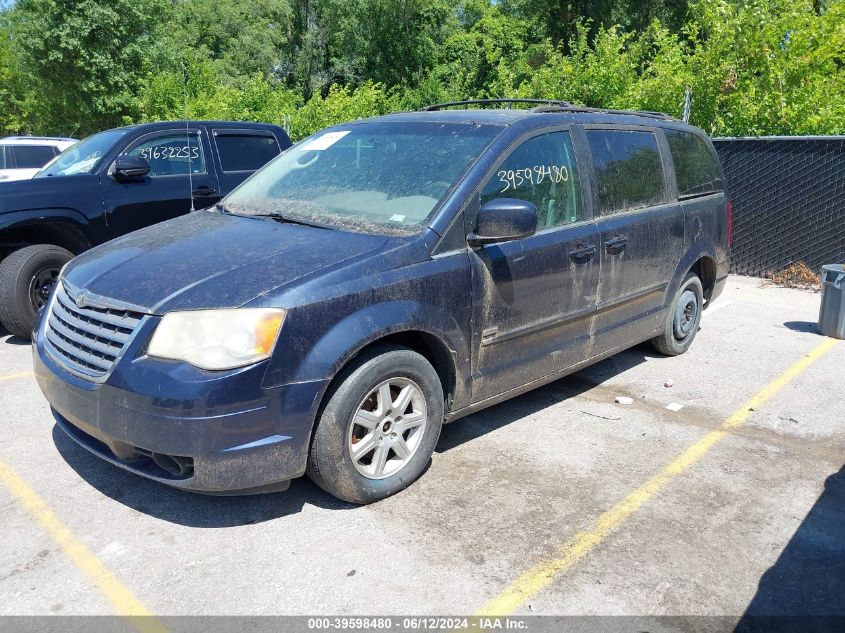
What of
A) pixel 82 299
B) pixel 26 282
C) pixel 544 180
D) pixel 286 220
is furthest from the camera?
pixel 26 282

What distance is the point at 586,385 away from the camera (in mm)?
5551

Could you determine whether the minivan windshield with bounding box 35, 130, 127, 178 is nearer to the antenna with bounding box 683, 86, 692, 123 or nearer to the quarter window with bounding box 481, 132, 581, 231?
the quarter window with bounding box 481, 132, 581, 231

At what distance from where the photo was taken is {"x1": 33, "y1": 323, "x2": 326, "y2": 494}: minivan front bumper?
2994mm

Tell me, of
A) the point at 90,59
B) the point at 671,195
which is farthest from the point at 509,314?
the point at 90,59

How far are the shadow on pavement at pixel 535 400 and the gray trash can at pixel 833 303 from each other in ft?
6.65

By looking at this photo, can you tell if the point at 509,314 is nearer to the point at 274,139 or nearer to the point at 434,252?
the point at 434,252

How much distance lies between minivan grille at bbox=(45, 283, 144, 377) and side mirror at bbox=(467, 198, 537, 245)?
5.72ft

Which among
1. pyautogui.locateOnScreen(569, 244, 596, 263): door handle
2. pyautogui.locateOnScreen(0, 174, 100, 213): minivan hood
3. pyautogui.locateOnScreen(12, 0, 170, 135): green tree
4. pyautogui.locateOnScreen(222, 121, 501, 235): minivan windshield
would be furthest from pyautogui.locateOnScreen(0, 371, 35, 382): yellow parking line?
pyautogui.locateOnScreen(12, 0, 170, 135): green tree

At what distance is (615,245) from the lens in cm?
479

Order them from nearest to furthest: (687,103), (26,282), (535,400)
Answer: (535,400) → (26,282) → (687,103)

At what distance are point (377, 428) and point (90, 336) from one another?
1416 millimetres

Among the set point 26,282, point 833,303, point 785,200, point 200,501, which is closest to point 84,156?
point 26,282

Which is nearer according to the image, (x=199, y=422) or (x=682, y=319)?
(x=199, y=422)

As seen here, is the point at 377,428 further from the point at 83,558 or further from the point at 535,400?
the point at 535,400
